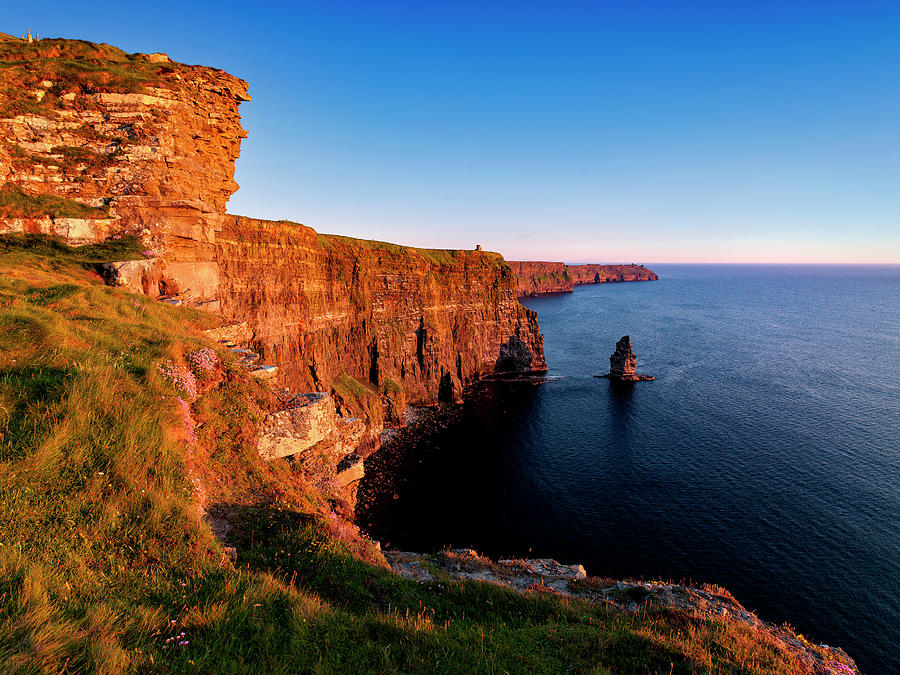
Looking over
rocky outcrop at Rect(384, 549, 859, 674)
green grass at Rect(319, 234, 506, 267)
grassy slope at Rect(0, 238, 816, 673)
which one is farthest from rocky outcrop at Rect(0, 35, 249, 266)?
green grass at Rect(319, 234, 506, 267)

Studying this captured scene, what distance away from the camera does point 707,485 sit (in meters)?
40.5

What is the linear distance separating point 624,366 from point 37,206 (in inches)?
3235

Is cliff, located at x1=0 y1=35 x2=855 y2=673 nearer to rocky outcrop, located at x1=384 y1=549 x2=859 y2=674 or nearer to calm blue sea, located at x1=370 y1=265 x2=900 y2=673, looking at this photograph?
rocky outcrop, located at x1=384 y1=549 x2=859 y2=674

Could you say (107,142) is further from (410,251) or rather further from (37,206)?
(410,251)

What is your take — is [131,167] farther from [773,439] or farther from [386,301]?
[773,439]

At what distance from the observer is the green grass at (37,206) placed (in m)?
17.4

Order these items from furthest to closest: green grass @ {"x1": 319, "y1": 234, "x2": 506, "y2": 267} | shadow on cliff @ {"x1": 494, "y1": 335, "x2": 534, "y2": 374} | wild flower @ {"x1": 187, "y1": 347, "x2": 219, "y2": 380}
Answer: shadow on cliff @ {"x1": 494, "y1": 335, "x2": 534, "y2": 374}
green grass @ {"x1": 319, "y1": 234, "x2": 506, "y2": 267}
wild flower @ {"x1": 187, "y1": 347, "x2": 219, "y2": 380}

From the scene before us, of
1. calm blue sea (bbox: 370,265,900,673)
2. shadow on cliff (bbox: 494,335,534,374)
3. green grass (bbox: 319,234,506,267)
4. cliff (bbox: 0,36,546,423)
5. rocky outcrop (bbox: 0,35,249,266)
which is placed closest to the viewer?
rocky outcrop (bbox: 0,35,249,266)

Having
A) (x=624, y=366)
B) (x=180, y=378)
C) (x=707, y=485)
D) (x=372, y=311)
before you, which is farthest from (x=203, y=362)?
(x=624, y=366)

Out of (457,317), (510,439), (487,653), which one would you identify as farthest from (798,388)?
(487,653)

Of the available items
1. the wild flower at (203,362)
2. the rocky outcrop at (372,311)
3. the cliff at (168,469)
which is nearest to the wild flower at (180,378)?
the cliff at (168,469)

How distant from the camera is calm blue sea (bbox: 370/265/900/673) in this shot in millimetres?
29281

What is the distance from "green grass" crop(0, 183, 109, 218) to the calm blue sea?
3214 cm

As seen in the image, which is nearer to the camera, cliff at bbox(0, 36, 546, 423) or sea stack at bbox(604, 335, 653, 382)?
cliff at bbox(0, 36, 546, 423)
